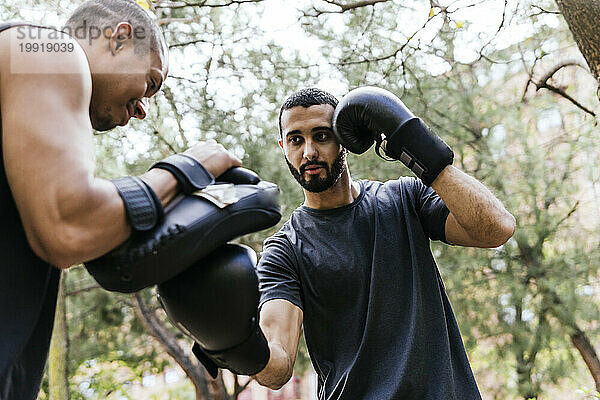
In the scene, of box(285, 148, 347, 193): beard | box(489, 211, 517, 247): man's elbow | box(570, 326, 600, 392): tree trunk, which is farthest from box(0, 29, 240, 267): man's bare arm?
box(570, 326, 600, 392): tree trunk

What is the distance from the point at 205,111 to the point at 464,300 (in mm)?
3647

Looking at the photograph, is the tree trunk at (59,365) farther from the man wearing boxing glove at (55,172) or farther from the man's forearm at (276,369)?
the man wearing boxing glove at (55,172)

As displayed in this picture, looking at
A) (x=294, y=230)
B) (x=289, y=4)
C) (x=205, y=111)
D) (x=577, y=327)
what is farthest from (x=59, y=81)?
(x=577, y=327)

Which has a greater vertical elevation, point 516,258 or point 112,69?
point 112,69

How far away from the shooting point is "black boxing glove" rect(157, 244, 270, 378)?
147cm

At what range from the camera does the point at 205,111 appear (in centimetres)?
678

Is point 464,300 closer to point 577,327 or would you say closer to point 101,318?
point 577,327

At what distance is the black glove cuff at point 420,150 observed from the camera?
2221 millimetres

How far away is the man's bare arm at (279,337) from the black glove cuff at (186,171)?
86 cm

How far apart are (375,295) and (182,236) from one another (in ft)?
3.76

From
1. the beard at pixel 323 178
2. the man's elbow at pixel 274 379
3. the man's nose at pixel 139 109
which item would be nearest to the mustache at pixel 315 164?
the beard at pixel 323 178

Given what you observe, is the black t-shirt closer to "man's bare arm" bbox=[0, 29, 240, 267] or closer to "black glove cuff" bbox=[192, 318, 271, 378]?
"black glove cuff" bbox=[192, 318, 271, 378]

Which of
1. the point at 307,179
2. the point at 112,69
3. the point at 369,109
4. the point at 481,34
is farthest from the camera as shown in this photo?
the point at 481,34

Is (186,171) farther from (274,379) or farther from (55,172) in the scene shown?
(274,379)
